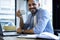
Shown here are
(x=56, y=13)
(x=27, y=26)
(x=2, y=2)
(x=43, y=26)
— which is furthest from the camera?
(x=56, y=13)

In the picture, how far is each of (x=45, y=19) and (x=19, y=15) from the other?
568 millimetres

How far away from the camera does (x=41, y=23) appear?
6.41ft

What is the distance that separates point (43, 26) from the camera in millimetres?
1948

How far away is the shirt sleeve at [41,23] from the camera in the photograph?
6.32 ft

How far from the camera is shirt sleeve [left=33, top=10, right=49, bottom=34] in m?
1.93

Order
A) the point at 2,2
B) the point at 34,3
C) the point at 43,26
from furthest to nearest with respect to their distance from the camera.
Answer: the point at 2,2 < the point at 34,3 < the point at 43,26

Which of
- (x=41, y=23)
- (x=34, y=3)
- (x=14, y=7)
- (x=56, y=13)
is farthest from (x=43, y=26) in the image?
(x=56, y=13)

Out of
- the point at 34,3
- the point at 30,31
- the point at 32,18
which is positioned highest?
the point at 34,3

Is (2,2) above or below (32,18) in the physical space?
above

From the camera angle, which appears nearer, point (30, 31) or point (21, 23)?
point (30, 31)

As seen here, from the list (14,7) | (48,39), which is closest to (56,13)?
(14,7)

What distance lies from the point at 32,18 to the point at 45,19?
0.30m

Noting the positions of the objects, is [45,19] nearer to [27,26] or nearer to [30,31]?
[30,31]

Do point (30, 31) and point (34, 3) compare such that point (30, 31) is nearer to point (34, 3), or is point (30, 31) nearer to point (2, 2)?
point (34, 3)
